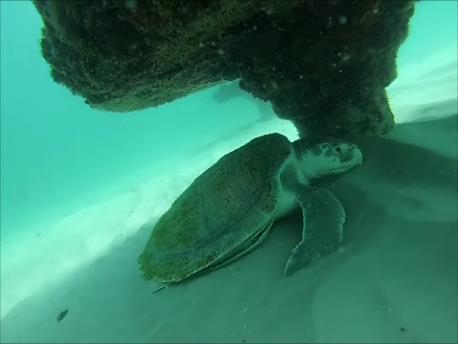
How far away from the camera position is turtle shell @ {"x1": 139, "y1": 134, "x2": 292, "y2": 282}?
3.63 m

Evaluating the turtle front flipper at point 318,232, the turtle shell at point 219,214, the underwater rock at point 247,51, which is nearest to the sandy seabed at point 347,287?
the turtle front flipper at point 318,232

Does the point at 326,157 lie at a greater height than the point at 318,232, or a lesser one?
greater

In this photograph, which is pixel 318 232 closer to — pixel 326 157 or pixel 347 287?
pixel 347 287

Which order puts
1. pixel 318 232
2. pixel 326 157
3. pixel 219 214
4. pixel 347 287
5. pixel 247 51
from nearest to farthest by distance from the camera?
pixel 347 287 → pixel 318 232 → pixel 247 51 → pixel 219 214 → pixel 326 157

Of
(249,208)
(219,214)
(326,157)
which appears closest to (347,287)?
(249,208)

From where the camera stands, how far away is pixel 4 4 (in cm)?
5612

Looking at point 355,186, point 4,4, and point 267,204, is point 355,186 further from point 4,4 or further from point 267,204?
point 4,4

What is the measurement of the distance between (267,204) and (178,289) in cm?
135

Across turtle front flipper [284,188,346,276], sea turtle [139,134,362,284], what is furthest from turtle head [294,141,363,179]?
turtle front flipper [284,188,346,276]

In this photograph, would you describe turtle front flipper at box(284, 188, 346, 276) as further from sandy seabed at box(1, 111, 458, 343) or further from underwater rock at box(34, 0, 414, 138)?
underwater rock at box(34, 0, 414, 138)

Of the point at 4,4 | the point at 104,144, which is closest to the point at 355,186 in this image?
the point at 4,4

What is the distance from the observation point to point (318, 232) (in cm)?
330

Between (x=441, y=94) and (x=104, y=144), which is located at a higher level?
(x=104, y=144)

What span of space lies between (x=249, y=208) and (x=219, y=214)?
1.09ft
